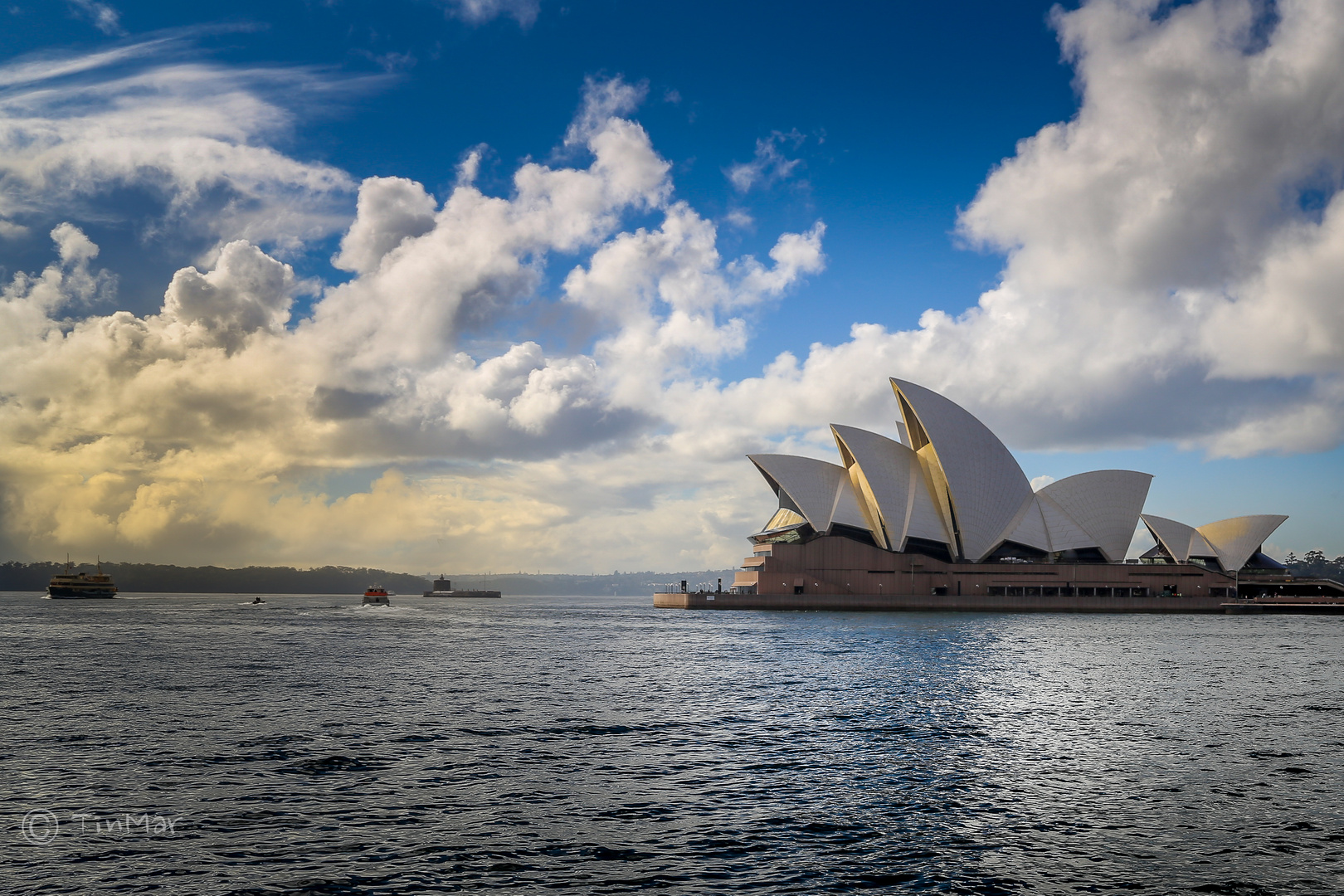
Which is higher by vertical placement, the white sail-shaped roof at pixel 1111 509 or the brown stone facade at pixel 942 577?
the white sail-shaped roof at pixel 1111 509

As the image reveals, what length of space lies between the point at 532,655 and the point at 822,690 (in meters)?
16.5

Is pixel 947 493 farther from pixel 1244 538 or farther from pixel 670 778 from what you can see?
pixel 670 778

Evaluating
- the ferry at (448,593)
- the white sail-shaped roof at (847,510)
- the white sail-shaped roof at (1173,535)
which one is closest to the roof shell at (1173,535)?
the white sail-shaped roof at (1173,535)

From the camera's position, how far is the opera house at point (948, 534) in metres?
83.6

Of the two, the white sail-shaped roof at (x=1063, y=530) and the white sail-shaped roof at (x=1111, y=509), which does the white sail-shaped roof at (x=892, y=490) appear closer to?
the white sail-shaped roof at (x=1063, y=530)

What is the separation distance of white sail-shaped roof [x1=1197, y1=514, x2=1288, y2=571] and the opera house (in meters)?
10.1

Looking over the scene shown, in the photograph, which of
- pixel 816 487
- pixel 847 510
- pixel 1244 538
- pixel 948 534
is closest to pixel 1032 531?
pixel 948 534

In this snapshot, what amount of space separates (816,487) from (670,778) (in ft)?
243

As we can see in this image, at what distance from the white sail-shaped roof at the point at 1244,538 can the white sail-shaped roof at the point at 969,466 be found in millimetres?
31298

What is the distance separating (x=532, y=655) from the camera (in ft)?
126

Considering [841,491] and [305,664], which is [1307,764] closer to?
[305,664]

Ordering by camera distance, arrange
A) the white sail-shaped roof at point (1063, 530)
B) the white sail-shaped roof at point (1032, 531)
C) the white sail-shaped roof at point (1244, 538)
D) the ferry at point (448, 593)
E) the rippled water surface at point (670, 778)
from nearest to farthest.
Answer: the rippled water surface at point (670, 778), the white sail-shaped roof at point (1032, 531), the white sail-shaped roof at point (1063, 530), the white sail-shaped roof at point (1244, 538), the ferry at point (448, 593)

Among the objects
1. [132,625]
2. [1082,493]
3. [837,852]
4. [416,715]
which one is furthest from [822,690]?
[1082,493]

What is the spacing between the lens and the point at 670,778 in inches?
576
